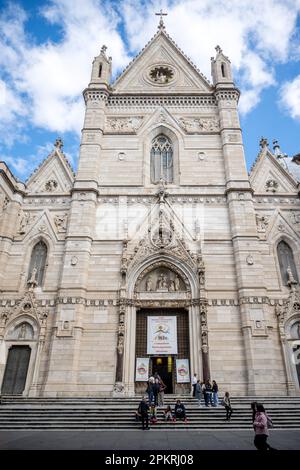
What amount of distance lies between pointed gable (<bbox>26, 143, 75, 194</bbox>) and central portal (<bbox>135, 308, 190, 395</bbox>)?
9.45 metres

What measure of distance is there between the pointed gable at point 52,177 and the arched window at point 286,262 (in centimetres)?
1317

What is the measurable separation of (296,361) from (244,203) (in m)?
8.73

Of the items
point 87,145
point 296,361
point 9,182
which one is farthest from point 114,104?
point 296,361

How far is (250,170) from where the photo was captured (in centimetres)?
2086

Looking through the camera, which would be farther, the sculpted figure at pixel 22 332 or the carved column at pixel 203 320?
the sculpted figure at pixel 22 332

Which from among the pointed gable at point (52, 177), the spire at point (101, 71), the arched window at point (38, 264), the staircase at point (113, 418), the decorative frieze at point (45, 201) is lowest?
the staircase at point (113, 418)

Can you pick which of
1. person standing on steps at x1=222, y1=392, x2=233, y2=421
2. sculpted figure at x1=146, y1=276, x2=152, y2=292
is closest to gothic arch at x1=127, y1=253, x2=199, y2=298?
sculpted figure at x1=146, y1=276, x2=152, y2=292

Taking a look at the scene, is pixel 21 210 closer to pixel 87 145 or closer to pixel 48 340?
pixel 87 145

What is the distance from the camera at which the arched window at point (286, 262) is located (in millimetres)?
17281

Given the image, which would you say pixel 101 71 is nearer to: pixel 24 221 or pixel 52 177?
pixel 52 177

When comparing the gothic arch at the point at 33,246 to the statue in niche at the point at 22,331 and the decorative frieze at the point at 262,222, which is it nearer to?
the statue in niche at the point at 22,331

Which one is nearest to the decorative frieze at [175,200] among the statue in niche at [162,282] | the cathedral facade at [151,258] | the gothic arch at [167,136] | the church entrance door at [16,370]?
the cathedral facade at [151,258]

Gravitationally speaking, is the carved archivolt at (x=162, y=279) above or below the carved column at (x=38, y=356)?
above
